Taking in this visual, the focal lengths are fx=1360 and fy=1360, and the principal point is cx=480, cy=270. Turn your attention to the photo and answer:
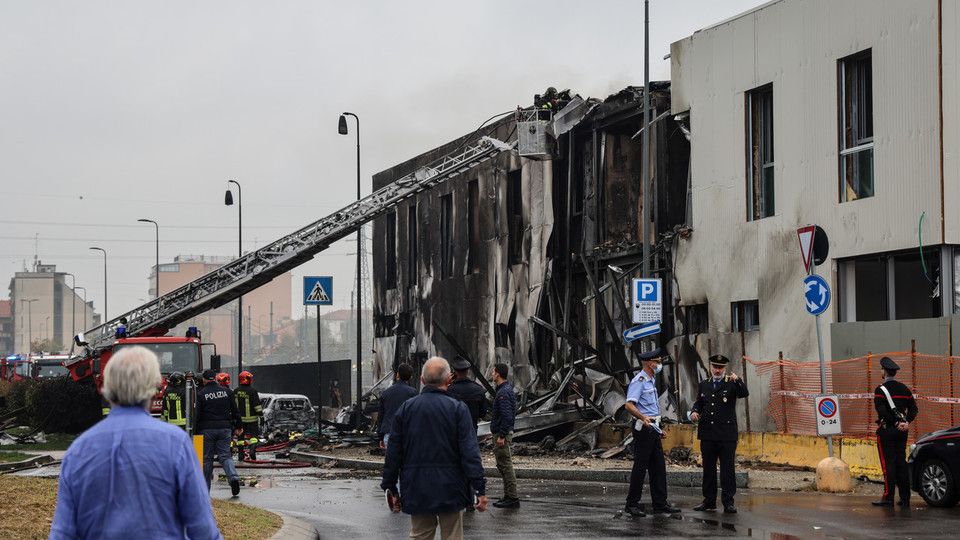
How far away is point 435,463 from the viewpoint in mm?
8805

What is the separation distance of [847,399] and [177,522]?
1666 cm

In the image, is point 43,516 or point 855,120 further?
point 855,120

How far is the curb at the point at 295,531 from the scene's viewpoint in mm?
12398

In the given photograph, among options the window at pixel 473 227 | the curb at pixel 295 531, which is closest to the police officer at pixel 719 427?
the curb at pixel 295 531

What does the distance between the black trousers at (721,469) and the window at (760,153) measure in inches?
384

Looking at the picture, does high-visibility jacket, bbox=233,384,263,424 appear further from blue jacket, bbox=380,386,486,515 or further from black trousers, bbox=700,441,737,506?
blue jacket, bbox=380,386,486,515

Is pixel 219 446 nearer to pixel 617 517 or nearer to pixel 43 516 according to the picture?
pixel 43 516

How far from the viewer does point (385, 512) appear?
15.9 m

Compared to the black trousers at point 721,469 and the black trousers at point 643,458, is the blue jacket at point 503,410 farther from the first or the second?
the black trousers at point 721,469

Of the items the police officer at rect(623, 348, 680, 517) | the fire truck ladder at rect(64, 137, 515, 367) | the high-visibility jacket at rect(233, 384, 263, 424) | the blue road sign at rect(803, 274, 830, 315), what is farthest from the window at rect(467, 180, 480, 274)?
the police officer at rect(623, 348, 680, 517)

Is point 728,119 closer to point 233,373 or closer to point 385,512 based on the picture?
point 385,512

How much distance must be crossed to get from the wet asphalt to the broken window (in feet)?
84.5

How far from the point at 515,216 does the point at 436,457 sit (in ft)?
88.9

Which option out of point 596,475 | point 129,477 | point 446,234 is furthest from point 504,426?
point 446,234
